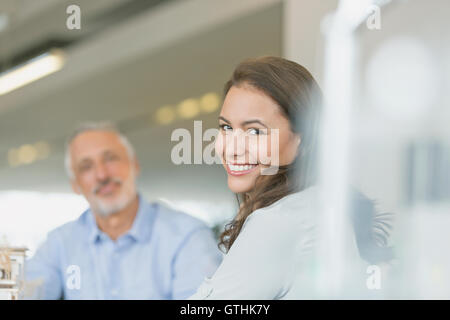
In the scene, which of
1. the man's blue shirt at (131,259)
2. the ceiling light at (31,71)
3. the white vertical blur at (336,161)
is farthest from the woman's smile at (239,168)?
the ceiling light at (31,71)

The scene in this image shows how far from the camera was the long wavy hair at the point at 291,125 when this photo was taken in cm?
100

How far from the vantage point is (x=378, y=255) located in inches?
42.9

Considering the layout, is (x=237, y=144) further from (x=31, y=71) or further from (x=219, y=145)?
(x=31, y=71)

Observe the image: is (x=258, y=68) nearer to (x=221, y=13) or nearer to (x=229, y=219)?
(x=229, y=219)

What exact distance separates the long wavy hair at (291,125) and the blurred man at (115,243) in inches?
12.5

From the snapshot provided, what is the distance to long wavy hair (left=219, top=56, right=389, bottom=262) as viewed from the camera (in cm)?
100

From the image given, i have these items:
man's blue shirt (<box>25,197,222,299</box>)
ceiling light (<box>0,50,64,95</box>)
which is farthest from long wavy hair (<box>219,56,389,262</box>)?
ceiling light (<box>0,50,64,95</box>)

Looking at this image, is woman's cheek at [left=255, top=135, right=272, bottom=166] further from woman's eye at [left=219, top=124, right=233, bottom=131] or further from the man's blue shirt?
the man's blue shirt

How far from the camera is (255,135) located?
1013mm

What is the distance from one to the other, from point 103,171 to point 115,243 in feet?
0.55

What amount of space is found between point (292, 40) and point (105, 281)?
635 millimetres

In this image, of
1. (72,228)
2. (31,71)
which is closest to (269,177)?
(72,228)

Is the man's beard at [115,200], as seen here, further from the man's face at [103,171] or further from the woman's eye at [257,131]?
the woman's eye at [257,131]

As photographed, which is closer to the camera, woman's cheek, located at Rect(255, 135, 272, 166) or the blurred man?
woman's cheek, located at Rect(255, 135, 272, 166)
